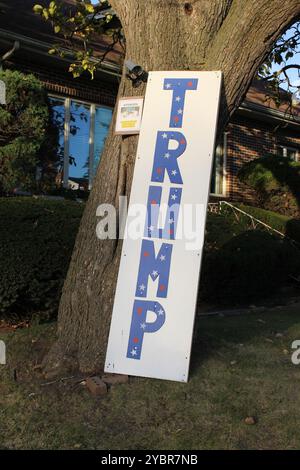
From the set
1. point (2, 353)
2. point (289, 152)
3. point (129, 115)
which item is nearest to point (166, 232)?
point (129, 115)

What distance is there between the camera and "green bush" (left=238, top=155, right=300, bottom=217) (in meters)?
12.0

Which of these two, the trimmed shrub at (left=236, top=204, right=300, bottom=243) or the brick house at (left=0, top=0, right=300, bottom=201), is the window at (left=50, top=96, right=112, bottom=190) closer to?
the brick house at (left=0, top=0, right=300, bottom=201)

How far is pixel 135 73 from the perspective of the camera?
4.54m

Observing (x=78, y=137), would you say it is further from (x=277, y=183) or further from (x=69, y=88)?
(x=277, y=183)

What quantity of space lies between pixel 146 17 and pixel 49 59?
5.87 m

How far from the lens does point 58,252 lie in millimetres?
5699

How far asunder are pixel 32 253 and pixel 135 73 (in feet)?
7.12

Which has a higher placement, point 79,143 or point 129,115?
point 79,143

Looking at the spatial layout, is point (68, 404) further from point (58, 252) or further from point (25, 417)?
point (58, 252)

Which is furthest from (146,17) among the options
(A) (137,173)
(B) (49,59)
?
(B) (49,59)

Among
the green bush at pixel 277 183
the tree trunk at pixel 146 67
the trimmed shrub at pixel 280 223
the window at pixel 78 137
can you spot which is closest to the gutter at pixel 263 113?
the green bush at pixel 277 183

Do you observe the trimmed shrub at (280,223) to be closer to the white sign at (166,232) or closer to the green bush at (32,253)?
the green bush at (32,253)

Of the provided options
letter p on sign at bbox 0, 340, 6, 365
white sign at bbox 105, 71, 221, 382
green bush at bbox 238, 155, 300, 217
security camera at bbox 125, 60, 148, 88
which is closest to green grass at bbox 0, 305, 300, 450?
letter p on sign at bbox 0, 340, 6, 365

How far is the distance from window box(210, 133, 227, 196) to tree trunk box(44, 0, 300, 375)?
9230 millimetres
